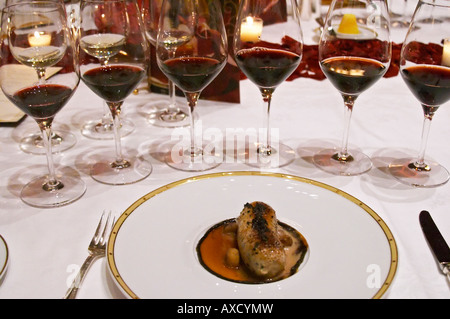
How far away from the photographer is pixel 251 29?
1.14 metres

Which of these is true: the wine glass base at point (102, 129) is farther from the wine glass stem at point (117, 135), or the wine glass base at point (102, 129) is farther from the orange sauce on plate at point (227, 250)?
the orange sauce on plate at point (227, 250)

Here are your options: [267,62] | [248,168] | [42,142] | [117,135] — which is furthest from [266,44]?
[42,142]

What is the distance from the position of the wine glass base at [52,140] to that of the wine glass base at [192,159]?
26 cm

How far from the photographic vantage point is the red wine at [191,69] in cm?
112

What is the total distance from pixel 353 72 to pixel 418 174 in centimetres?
27

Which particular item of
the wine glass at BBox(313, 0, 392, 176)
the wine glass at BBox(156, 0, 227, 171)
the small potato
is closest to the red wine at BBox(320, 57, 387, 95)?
the wine glass at BBox(313, 0, 392, 176)

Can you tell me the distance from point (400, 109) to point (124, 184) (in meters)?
0.84

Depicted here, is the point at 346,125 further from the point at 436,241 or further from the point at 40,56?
the point at 40,56

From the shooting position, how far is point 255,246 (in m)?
0.75

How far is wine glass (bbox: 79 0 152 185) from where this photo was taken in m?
1.06

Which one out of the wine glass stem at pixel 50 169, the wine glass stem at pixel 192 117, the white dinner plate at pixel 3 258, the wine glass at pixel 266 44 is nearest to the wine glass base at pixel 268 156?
the wine glass at pixel 266 44

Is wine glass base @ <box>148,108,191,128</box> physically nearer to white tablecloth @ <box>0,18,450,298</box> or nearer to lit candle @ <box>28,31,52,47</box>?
white tablecloth @ <box>0,18,450,298</box>

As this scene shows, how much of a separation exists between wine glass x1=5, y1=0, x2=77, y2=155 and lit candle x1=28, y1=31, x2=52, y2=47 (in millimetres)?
250
